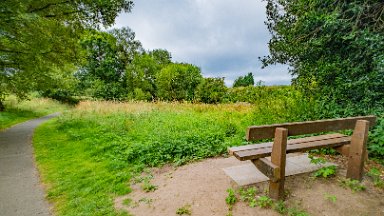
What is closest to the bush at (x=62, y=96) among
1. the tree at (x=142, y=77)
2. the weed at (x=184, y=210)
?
the tree at (x=142, y=77)

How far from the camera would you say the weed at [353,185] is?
3.74m

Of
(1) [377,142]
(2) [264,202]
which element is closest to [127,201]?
(2) [264,202]

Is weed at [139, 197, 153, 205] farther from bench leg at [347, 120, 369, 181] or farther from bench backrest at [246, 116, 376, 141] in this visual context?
bench leg at [347, 120, 369, 181]

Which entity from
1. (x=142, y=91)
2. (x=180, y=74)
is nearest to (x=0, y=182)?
(x=180, y=74)

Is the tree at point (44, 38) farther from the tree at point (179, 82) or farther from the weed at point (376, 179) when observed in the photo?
the tree at point (179, 82)

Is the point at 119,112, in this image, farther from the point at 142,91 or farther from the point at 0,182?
the point at 142,91

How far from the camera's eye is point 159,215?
344 cm

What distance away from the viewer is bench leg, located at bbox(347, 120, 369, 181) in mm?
3787

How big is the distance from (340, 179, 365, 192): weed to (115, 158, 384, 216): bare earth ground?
0.06m

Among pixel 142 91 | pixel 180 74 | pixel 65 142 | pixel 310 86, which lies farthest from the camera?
pixel 142 91

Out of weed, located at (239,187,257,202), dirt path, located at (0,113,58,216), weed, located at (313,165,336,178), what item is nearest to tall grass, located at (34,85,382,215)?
dirt path, located at (0,113,58,216)

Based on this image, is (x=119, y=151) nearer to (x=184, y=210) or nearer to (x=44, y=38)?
(x=184, y=210)

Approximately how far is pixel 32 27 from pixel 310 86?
991 centimetres

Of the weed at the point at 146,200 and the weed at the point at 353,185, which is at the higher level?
the weed at the point at 353,185
